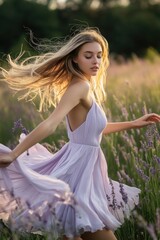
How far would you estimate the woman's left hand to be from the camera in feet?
14.0

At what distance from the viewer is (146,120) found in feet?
14.2

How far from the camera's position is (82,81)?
388 cm

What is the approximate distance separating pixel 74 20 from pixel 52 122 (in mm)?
54198

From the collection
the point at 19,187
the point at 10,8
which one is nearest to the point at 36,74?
the point at 19,187

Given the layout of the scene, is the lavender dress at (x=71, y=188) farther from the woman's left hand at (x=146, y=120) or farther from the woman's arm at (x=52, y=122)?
the woman's left hand at (x=146, y=120)

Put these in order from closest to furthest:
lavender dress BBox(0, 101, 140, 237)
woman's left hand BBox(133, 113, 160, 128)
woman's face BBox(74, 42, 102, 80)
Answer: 1. lavender dress BBox(0, 101, 140, 237)
2. woman's face BBox(74, 42, 102, 80)
3. woman's left hand BBox(133, 113, 160, 128)

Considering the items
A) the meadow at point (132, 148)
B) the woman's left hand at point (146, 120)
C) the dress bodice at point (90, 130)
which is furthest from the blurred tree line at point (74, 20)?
the dress bodice at point (90, 130)

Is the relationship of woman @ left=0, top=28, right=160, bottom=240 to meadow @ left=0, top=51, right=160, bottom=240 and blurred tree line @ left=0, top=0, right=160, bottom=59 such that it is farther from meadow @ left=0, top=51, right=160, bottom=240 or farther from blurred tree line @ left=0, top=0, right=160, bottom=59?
blurred tree line @ left=0, top=0, right=160, bottom=59

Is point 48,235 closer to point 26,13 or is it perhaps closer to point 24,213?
point 24,213

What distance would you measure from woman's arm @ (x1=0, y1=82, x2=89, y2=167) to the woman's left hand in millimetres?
576

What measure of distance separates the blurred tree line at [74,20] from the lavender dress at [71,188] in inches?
1782

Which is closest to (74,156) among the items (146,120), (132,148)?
(146,120)

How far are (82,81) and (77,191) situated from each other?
2.12 ft

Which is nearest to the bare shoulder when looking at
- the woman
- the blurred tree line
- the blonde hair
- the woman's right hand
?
the woman
